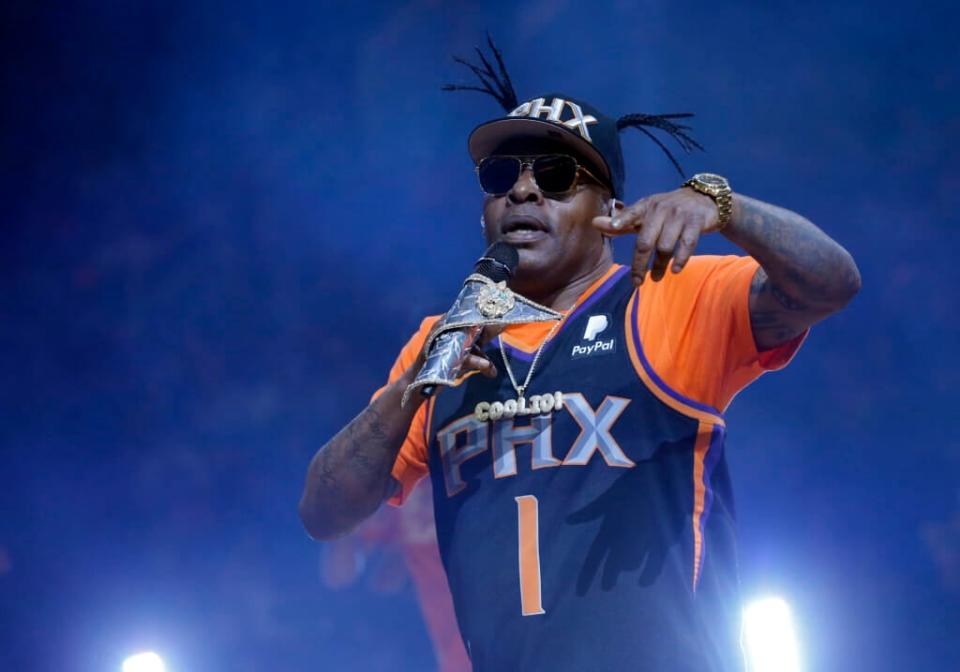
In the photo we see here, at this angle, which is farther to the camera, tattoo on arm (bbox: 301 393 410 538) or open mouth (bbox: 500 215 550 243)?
open mouth (bbox: 500 215 550 243)

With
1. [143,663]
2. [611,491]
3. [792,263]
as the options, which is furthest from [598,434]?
[143,663]

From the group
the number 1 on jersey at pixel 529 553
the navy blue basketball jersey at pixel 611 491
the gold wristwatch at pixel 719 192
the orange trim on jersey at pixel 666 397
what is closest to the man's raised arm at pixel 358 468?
the navy blue basketball jersey at pixel 611 491

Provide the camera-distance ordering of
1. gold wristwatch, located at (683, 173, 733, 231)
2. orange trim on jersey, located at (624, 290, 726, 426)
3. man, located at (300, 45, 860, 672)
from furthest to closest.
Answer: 1. orange trim on jersey, located at (624, 290, 726, 426)
2. man, located at (300, 45, 860, 672)
3. gold wristwatch, located at (683, 173, 733, 231)

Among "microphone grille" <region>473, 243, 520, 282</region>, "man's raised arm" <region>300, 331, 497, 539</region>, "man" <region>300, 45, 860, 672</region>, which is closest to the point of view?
"man" <region>300, 45, 860, 672</region>

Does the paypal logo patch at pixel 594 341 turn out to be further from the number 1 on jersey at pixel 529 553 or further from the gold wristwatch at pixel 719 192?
the gold wristwatch at pixel 719 192

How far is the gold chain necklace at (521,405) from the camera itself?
204 cm

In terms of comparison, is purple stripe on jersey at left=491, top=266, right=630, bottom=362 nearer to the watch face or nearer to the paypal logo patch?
the paypal logo patch

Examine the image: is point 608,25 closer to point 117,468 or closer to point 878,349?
point 878,349

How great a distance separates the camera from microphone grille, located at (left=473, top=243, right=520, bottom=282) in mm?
2082

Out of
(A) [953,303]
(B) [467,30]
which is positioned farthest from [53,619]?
(A) [953,303]

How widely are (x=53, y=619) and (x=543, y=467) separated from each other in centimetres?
261

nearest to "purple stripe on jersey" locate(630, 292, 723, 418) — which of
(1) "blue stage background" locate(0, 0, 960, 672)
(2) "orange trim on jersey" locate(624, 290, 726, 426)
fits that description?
(2) "orange trim on jersey" locate(624, 290, 726, 426)

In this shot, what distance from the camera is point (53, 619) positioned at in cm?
374

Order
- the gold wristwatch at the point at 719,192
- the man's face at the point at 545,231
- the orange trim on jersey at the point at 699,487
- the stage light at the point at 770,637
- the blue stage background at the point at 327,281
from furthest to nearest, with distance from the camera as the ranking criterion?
the blue stage background at the point at 327,281 < the stage light at the point at 770,637 < the man's face at the point at 545,231 < the orange trim on jersey at the point at 699,487 < the gold wristwatch at the point at 719,192
